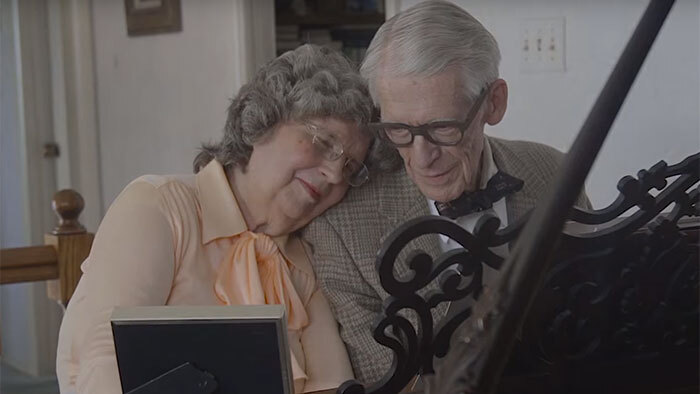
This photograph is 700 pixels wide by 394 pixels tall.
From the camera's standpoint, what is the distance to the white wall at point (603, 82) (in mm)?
2117

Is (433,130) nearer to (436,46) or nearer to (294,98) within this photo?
(436,46)

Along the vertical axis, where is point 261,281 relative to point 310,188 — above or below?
below

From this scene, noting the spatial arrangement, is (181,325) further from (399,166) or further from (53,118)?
(53,118)

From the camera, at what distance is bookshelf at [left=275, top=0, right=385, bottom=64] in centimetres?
396

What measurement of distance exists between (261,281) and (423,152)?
36cm

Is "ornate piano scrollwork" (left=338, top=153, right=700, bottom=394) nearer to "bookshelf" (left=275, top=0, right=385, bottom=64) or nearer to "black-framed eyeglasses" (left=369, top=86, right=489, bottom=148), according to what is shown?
"black-framed eyeglasses" (left=369, top=86, right=489, bottom=148)

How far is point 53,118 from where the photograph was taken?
165 inches

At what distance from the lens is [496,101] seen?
1.59 m

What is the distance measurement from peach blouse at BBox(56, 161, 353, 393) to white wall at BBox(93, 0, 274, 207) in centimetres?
186

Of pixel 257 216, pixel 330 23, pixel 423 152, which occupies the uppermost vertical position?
pixel 330 23

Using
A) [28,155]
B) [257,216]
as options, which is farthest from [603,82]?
[28,155]

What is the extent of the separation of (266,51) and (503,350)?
2.95 meters

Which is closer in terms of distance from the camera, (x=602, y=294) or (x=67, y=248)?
(x=602, y=294)

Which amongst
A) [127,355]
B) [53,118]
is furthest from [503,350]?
[53,118]
